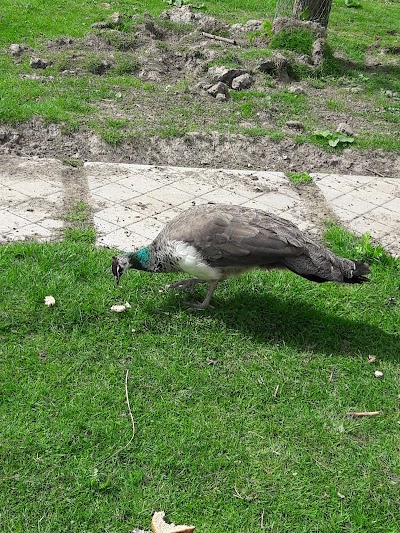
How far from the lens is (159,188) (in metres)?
6.77

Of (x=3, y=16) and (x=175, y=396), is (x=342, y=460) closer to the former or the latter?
(x=175, y=396)

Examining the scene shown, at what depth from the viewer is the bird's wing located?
14.9 feet

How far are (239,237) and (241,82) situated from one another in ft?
17.5

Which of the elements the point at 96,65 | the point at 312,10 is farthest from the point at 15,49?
the point at 312,10

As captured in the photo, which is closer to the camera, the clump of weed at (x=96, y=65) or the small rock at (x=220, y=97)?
the small rock at (x=220, y=97)

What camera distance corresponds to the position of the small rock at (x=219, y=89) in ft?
29.7

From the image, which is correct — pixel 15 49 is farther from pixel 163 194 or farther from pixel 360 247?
pixel 360 247

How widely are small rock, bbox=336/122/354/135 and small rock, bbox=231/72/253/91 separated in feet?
5.29

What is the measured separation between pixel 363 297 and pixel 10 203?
330cm

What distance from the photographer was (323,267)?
457 centimetres

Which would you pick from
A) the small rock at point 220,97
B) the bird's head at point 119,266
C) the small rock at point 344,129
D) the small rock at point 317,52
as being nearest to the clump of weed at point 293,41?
the small rock at point 317,52

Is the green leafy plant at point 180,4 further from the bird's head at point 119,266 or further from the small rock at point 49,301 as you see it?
the small rock at point 49,301

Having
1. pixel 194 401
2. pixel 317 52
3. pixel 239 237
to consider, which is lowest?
pixel 194 401

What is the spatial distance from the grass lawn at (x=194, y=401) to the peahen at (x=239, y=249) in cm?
43
